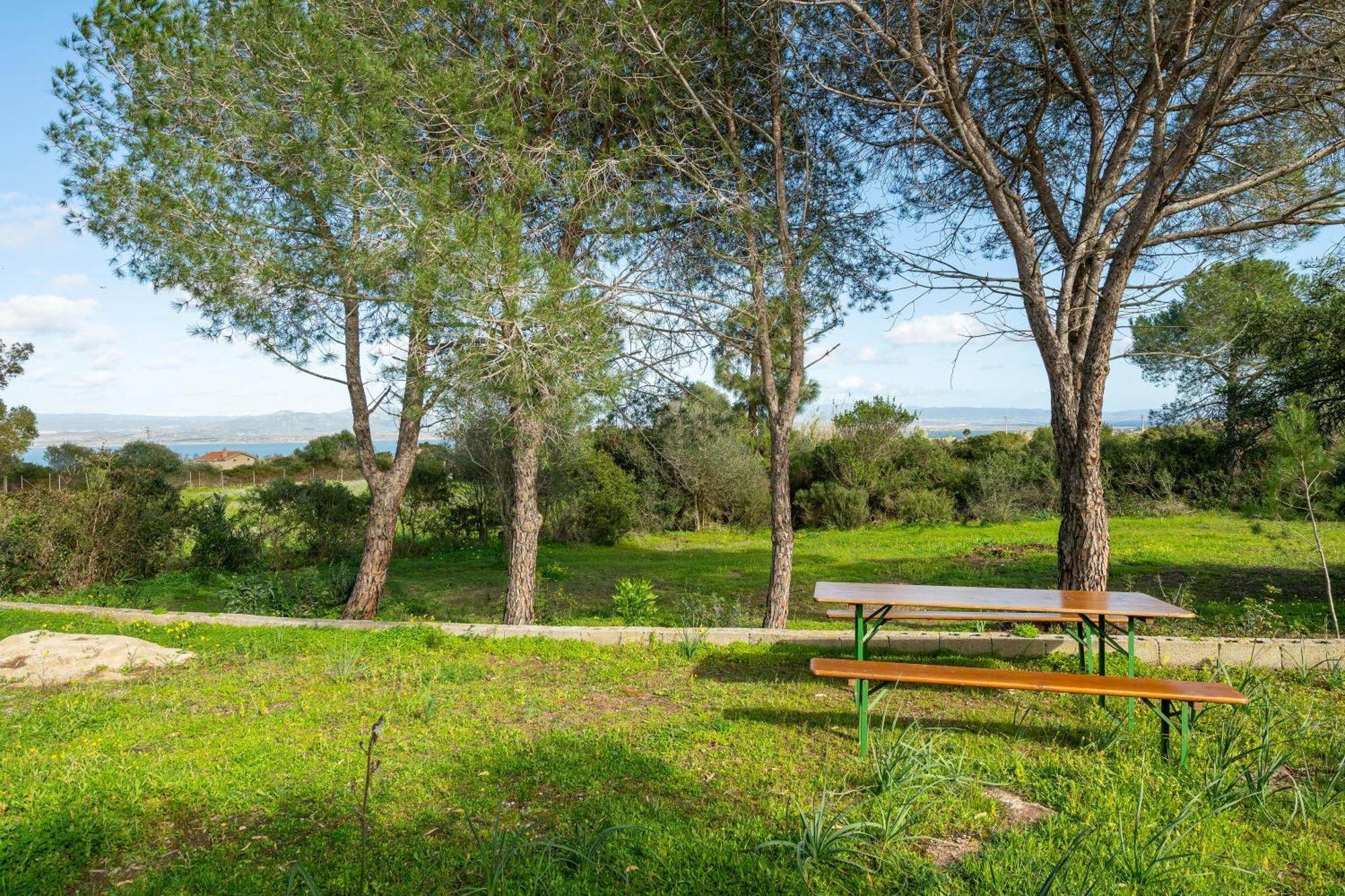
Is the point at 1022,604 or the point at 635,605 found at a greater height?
the point at 1022,604

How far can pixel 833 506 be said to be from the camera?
17.0m

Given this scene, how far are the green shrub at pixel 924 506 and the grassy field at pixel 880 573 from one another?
1.43 metres

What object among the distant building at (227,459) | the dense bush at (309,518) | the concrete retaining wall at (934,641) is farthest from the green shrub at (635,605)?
the distant building at (227,459)

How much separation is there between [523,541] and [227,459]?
29665 millimetres

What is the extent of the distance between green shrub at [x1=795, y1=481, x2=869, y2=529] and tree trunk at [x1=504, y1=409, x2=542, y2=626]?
10.5 m

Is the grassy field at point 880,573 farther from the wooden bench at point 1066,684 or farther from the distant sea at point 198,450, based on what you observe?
the distant sea at point 198,450

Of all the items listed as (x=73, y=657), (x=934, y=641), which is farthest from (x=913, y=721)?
(x=73, y=657)

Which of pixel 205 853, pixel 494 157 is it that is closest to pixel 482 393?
pixel 494 157

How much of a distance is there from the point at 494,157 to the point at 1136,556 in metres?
9.47

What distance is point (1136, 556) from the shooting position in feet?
33.9

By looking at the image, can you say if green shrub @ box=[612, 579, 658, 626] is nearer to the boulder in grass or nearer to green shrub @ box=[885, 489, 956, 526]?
the boulder in grass

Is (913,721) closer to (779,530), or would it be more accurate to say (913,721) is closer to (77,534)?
(779,530)

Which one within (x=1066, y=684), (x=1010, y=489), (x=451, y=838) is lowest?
(x=451, y=838)

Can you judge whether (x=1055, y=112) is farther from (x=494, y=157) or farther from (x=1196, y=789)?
(x=1196, y=789)
